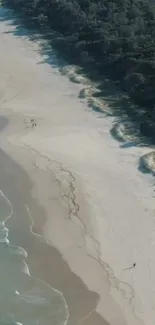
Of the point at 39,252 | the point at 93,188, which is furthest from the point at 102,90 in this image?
the point at 39,252

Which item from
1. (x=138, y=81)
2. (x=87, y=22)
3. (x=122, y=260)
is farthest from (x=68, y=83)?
(x=122, y=260)

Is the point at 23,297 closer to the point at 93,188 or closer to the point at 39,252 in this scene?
the point at 39,252

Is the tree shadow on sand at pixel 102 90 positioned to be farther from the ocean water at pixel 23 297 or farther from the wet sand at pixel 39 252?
the ocean water at pixel 23 297

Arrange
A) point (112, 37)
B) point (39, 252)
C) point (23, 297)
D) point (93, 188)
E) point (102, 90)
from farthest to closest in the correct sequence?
point (112, 37) < point (102, 90) < point (93, 188) < point (39, 252) < point (23, 297)

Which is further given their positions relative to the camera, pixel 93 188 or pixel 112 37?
pixel 112 37

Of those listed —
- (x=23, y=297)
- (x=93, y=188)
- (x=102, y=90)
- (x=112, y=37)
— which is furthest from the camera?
(x=112, y=37)

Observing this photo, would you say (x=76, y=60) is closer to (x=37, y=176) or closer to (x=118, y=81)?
(x=118, y=81)
